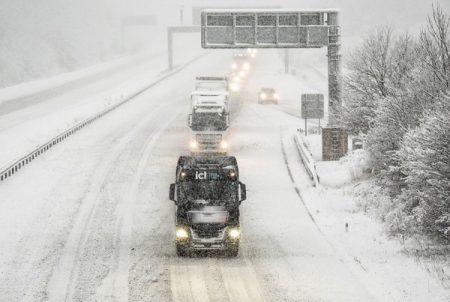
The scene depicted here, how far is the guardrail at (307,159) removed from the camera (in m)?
28.1

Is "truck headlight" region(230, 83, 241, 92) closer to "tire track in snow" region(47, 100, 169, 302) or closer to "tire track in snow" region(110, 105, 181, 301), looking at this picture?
"tire track in snow" region(110, 105, 181, 301)

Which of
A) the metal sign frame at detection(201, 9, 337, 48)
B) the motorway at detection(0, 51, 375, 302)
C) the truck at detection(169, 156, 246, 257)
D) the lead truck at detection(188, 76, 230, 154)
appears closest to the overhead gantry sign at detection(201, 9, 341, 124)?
the metal sign frame at detection(201, 9, 337, 48)

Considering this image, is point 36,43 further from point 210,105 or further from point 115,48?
point 210,105

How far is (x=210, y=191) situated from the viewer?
19094 mm

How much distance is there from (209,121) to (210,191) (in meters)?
13.9

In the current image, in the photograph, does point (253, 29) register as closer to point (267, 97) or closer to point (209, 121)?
point (209, 121)

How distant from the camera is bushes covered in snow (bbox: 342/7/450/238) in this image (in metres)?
18.8

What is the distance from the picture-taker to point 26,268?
715 inches

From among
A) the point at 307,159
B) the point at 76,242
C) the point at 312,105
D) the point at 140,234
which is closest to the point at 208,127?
the point at 307,159

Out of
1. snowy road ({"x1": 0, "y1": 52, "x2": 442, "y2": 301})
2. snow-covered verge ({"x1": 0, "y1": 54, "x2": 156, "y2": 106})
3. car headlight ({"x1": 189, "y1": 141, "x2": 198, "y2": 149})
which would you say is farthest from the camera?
snow-covered verge ({"x1": 0, "y1": 54, "x2": 156, "y2": 106})

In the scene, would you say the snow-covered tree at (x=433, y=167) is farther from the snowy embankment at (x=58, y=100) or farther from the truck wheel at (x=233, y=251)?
the snowy embankment at (x=58, y=100)

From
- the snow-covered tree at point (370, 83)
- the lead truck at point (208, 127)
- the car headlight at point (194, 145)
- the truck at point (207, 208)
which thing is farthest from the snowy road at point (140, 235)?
the snow-covered tree at point (370, 83)

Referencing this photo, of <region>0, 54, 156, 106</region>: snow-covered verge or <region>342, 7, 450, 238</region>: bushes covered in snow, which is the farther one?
<region>0, 54, 156, 106</region>: snow-covered verge

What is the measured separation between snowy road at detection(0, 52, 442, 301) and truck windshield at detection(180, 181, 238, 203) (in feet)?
5.85
